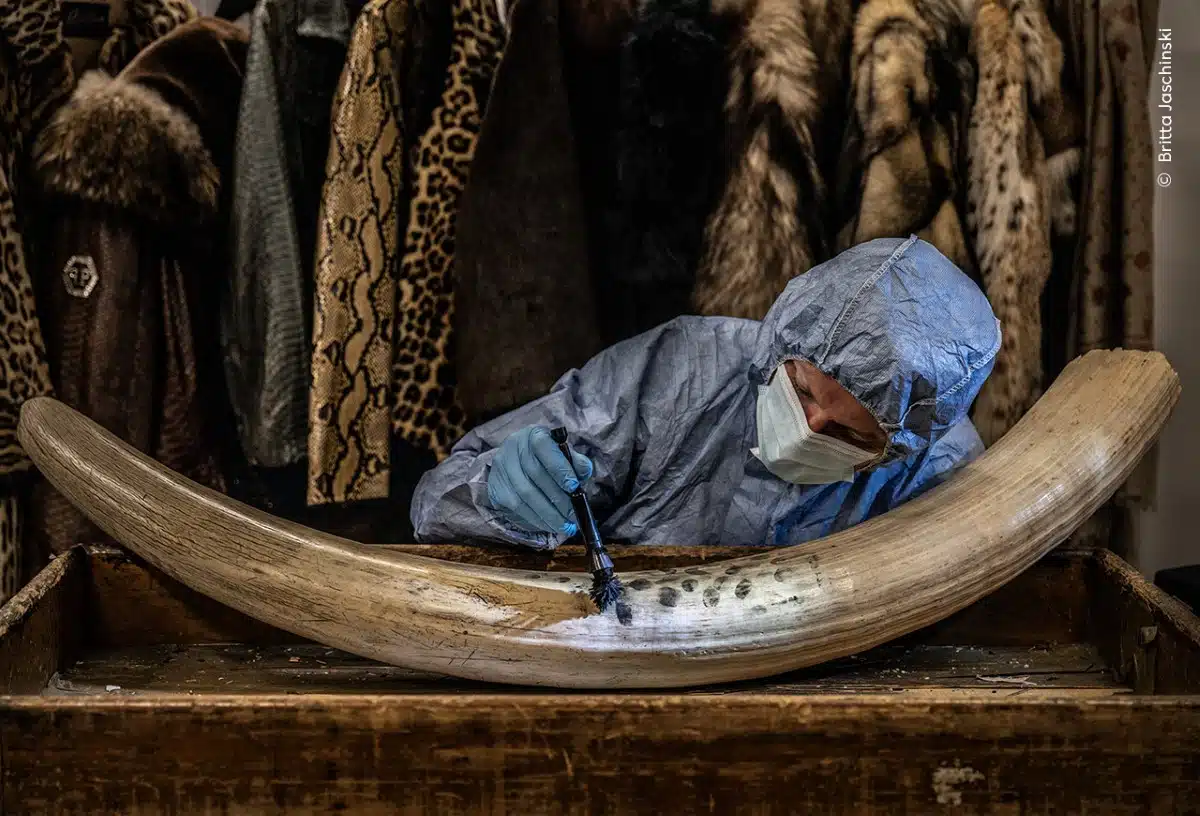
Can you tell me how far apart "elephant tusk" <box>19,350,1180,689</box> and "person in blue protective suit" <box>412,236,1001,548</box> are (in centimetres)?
11

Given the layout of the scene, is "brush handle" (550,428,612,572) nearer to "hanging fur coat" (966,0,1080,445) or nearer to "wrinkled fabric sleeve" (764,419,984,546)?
"wrinkled fabric sleeve" (764,419,984,546)

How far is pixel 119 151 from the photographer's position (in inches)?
63.4

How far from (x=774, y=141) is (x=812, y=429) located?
0.58m

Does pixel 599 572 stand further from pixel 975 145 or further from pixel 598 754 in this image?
pixel 975 145

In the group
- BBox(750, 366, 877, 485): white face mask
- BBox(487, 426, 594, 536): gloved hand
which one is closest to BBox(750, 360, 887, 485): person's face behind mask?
BBox(750, 366, 877, 485): white face mask

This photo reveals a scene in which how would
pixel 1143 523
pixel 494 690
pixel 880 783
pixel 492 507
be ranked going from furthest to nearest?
pixel 1143 523 → pixel 492 507 → pixel 494 690 → pixel 880 783

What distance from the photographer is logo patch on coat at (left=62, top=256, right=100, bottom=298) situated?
1.68 m

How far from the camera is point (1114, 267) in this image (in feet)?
5.51

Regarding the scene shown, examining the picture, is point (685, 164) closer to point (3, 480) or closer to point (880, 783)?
point (880, 783)

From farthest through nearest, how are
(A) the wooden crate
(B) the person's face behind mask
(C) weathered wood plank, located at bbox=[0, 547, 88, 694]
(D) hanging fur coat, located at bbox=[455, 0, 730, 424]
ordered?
1. (D) hanging fur coat, located at bbox=[455, 0, 730, 424]
2. (B) the person's face behind mask
3. (C) weathered wood plank, located at bbox=[0, 547, 88, 694]
4. (A) the wooden crate

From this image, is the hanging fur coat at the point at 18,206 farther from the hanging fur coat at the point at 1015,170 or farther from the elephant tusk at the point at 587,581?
the hanging fur coat at the point at 1015,170

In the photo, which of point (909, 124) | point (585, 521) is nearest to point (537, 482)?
point (585, 521)

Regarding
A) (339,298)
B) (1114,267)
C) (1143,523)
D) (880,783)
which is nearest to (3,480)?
(339,298)

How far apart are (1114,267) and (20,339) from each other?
1700mm
